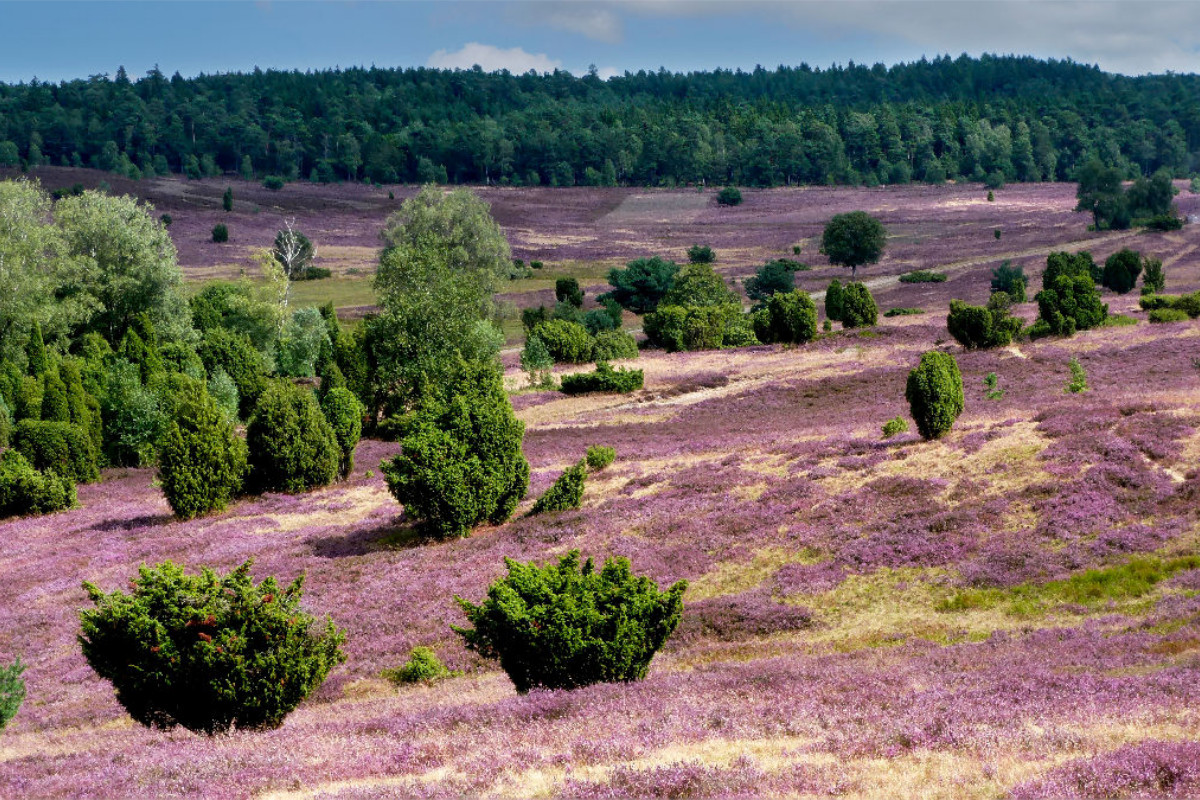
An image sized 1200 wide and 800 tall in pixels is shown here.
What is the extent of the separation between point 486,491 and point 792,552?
357 inches

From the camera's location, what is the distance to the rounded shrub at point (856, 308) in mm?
69812

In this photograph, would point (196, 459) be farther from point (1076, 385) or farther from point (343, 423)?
point (1076, 385)

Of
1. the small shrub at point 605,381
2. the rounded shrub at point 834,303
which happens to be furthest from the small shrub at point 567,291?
the small shrub at point 605,381

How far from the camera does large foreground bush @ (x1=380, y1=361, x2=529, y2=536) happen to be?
28.0m

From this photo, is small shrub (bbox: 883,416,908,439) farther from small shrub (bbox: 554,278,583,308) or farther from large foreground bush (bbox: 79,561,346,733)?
small shrub (bbox: 554,278,583,308)

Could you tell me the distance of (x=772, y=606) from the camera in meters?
20.9

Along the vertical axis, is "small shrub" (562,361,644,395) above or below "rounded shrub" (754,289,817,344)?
below

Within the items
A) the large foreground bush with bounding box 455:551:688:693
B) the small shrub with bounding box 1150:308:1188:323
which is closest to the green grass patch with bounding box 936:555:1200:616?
the large foreground bush with bounding box 455:551:688:693

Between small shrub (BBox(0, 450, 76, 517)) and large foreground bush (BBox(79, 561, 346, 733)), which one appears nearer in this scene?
large foreground bush (BBox(79, 561, 346, 733))

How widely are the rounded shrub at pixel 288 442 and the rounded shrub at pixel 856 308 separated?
42.2m

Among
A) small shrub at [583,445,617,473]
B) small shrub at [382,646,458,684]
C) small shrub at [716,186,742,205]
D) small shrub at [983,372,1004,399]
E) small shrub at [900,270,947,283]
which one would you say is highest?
small shrub at [716,186,742,205]

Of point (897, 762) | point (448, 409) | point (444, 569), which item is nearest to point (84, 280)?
point (448, 409)

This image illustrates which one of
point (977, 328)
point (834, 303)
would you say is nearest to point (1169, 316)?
point (977, 328)

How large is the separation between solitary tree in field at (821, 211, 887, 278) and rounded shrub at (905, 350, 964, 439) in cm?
7746
